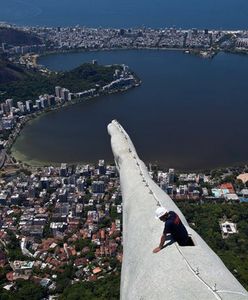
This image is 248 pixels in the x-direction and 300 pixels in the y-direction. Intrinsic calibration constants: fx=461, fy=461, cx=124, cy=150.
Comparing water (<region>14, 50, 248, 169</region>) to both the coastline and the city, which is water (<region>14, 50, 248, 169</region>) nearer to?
the coastline

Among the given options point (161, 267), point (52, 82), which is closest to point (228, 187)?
point (161, 267)

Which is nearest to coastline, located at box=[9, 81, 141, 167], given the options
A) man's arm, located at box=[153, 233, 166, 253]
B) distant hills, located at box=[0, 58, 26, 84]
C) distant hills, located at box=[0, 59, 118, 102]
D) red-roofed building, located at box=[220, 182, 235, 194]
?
distant hills, located at box=[0, 59, 118, 102]

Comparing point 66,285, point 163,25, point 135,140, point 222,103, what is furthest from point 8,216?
point 163,25

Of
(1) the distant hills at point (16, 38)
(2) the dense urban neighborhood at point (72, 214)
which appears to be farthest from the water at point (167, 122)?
(1) the distant hills at point (16, 38)

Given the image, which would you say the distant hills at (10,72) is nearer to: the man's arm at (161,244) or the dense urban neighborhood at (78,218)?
the dense urban neighborhood at (78,218)

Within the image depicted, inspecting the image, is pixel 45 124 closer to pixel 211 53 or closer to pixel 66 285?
pixel 66 285

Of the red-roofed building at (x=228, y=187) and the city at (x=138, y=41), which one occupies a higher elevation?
the city at (x=138, y=41)
